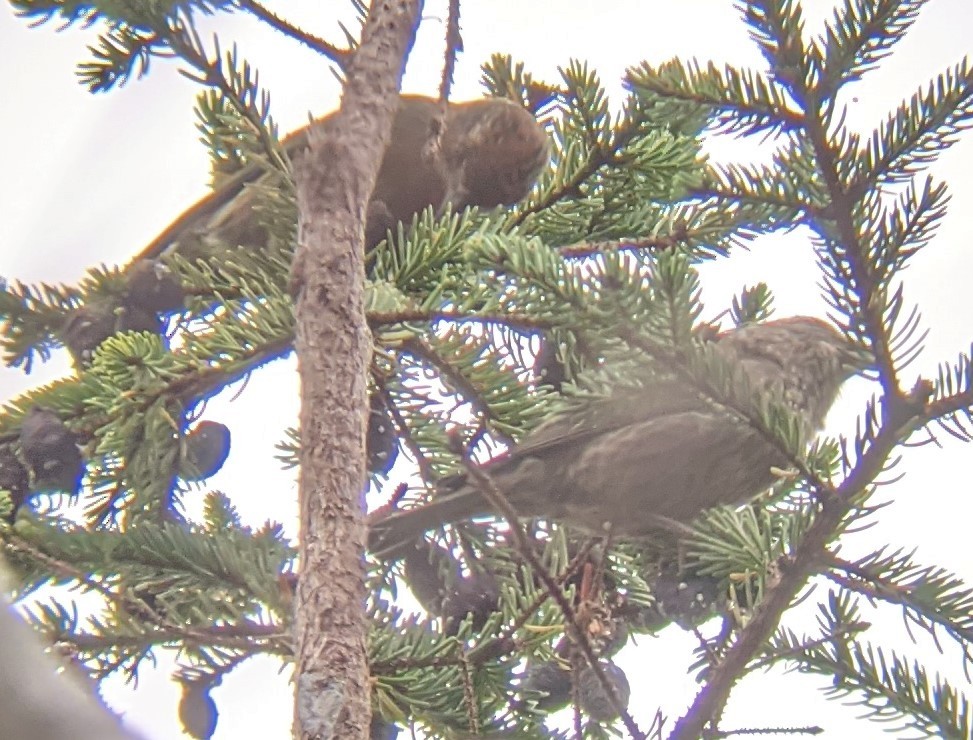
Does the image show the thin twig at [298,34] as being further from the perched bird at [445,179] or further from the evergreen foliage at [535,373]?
the perched bird at [445,179]

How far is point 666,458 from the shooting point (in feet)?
8.09

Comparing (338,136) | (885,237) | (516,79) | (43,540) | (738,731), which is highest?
(516,79)

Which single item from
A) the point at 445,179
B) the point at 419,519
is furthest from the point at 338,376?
the point at 445,179

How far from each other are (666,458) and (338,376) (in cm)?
142

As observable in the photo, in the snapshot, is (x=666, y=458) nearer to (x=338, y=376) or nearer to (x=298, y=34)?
(x=298, y=34)

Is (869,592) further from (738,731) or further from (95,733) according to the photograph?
(95,733)

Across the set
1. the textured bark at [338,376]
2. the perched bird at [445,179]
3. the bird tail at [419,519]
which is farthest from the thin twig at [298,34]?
the perched bird at [445,179]

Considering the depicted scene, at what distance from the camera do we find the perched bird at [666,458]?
2.29 meters

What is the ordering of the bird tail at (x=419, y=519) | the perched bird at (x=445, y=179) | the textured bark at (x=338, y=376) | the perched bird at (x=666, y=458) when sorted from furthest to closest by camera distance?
1. the perched bird at (x=445, y=179)
2. the perched bird at (x=666, y=458)
3. the bird tail at (x=419, y=519)
4. the textured bark at (x=338, y=376)

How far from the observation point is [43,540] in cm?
160

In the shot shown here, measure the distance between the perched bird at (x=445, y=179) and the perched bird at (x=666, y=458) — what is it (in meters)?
0.59

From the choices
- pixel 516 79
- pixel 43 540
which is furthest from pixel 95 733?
pixel 516 79

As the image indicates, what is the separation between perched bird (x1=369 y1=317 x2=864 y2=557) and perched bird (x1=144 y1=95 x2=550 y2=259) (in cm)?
59

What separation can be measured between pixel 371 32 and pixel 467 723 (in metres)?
0.97
